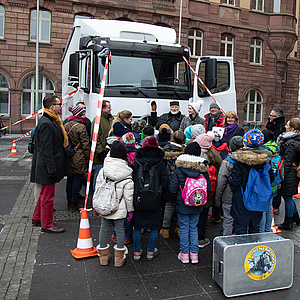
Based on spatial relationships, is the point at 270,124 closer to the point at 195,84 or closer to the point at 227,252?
the point at 195,84

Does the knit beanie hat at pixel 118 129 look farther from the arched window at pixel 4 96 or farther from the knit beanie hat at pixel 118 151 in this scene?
the arched window at pixel 4 96

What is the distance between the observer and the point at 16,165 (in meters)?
11.2

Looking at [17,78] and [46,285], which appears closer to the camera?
[46,285]

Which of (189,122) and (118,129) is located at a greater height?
(189,122)

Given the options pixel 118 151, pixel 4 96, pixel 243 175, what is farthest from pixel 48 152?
pixel 4 96

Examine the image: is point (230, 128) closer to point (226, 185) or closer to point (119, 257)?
point (226, 185)

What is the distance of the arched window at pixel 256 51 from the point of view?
30.2 meters

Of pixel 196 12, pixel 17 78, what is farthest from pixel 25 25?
pixel 196 12

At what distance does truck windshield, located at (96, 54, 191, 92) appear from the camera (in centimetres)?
689

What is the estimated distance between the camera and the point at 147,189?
3922 millimetres

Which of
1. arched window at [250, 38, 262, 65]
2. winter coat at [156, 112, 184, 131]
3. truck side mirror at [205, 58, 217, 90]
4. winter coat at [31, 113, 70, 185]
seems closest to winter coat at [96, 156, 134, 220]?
winter coat at [31, 113, 70, 185]

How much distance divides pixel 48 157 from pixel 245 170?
269cm

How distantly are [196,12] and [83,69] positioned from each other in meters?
22.3

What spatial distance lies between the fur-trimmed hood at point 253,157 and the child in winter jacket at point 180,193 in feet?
1.38
